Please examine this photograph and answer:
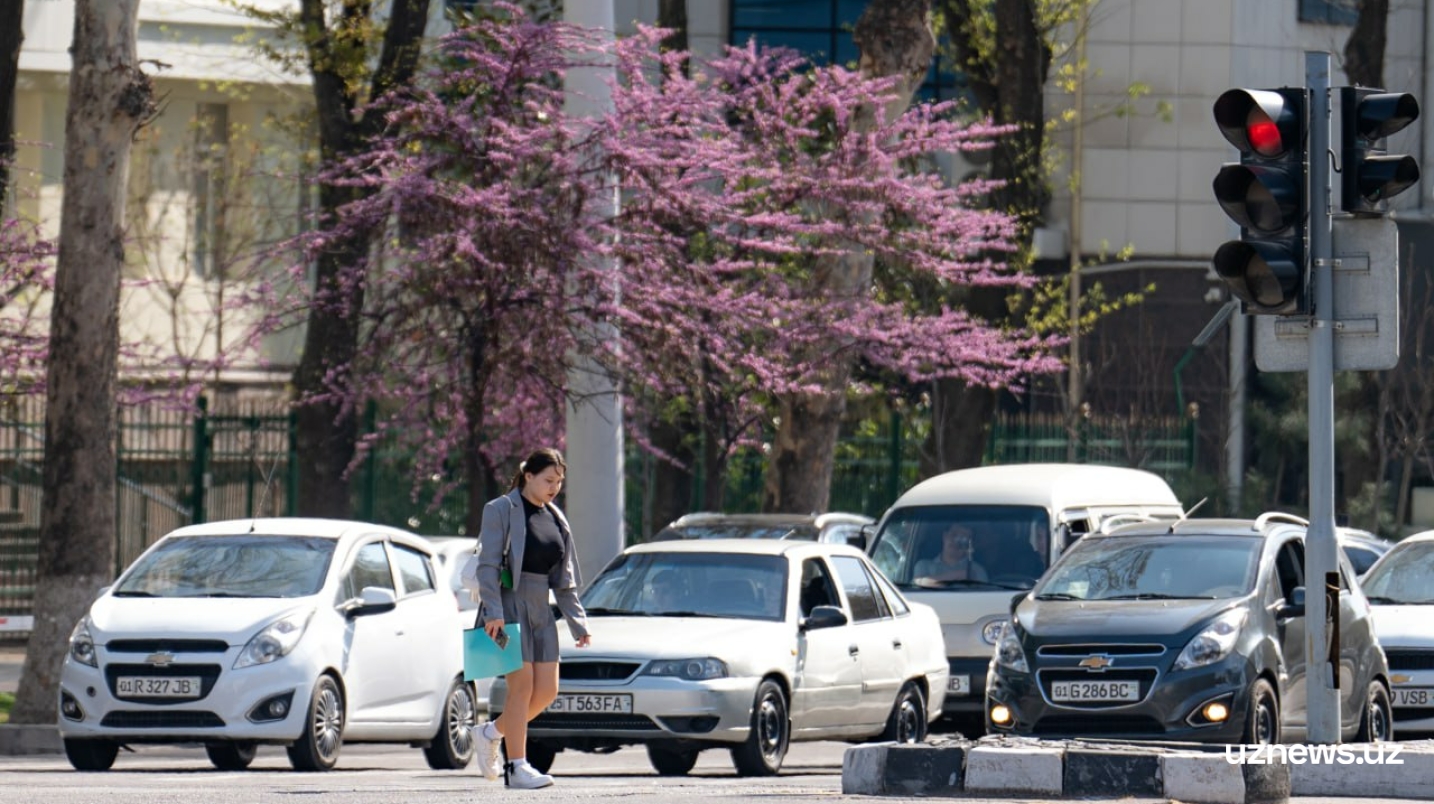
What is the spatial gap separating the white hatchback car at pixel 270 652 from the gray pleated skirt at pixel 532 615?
2.78 metres

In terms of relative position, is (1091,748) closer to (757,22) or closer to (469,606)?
(469,606)

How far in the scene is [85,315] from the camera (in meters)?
18.0

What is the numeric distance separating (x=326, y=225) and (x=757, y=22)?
16.0 m

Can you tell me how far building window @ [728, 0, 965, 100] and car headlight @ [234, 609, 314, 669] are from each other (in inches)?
954

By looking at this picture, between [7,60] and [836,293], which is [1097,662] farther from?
[7,60]

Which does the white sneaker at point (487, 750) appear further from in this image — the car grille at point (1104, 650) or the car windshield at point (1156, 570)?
the car windshield at point (1156, 570)

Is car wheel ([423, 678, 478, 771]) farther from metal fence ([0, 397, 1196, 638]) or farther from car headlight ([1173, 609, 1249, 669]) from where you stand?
metal fence ([0, 397, 1196, 638])

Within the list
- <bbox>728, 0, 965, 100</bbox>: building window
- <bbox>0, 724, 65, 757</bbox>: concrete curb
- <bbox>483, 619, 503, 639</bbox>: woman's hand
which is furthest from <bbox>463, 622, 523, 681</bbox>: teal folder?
<bbox>728, 0, 965, 100</bbox>: building window

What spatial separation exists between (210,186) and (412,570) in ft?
76.9

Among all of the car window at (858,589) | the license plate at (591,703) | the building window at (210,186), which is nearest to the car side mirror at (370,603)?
the license plate at (591,703)

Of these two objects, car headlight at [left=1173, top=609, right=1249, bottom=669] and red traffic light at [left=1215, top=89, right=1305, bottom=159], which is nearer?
red traffic light at [left=1215, top=89, right=1305, bottom=159]

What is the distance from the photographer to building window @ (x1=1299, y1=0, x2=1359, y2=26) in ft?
124

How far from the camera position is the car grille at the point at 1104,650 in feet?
45.6

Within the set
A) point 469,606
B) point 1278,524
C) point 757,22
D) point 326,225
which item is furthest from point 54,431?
point 757,22
